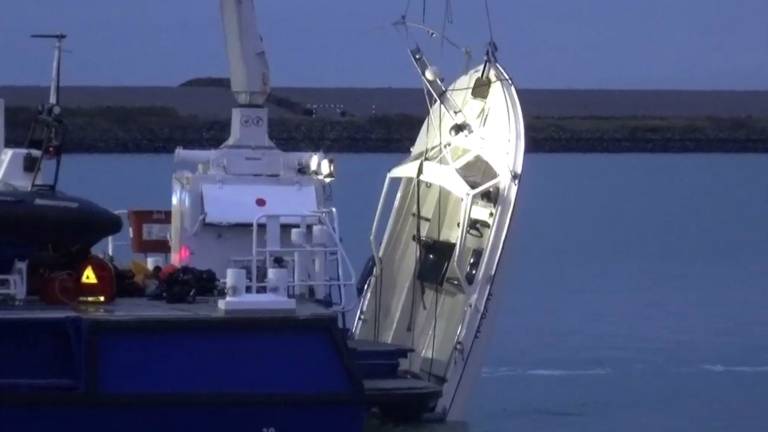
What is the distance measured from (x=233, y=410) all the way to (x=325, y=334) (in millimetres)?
575

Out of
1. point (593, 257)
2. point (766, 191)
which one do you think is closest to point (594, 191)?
point (766, 191)

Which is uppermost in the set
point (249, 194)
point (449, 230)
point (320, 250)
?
point (249, 194)

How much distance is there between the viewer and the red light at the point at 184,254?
35.8 ft

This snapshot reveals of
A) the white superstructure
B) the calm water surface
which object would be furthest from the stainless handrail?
the calm water surface

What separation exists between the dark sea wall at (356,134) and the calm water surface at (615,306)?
6.58 m

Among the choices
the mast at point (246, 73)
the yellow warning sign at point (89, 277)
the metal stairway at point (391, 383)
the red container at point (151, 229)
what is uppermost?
the mast at point (246, 73)

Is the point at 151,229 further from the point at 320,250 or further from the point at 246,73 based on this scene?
the point at 320,250

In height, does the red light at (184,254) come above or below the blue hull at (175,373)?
above

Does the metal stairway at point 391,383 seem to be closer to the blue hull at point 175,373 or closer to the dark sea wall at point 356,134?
the blue hull at point 175,373

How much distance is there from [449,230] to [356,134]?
43.2m

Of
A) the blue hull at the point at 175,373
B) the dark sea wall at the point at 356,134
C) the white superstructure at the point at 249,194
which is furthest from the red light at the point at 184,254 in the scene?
the dark sea wall at the point at 356,134

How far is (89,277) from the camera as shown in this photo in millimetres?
9539

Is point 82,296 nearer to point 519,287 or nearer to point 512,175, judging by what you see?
point 512,175

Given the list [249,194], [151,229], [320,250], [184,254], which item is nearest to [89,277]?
[320,250]
